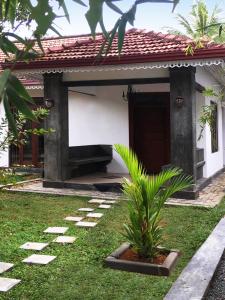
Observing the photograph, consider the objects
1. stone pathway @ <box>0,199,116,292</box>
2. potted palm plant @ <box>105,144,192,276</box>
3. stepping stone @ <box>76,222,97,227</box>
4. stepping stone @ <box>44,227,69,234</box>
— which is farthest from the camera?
stepping stone @ <box>76,222,97,227</box>

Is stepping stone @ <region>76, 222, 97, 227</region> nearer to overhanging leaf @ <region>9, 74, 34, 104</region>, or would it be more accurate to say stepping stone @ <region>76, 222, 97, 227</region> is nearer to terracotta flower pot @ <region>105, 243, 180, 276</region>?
terracotta flower pot @ <region>105, 243, 180, 276</region>

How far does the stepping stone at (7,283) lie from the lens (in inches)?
154

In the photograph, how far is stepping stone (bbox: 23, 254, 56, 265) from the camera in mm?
4683

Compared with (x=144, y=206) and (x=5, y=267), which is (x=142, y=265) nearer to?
(x=144, y=206)

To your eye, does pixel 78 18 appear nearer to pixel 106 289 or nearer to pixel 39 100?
pixel 106 289

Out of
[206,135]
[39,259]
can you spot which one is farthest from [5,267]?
[206,135]

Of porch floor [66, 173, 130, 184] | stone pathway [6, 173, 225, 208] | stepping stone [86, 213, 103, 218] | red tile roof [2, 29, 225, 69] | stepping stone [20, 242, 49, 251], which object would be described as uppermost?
red tile roof [2, 29, 225, 69]

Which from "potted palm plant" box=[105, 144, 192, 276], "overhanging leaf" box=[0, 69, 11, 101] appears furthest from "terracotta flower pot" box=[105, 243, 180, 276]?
"overhanging leaf" box=[0, 69, 11, 101]

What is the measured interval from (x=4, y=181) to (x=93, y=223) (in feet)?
9.96

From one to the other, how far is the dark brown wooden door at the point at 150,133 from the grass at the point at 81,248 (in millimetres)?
4453

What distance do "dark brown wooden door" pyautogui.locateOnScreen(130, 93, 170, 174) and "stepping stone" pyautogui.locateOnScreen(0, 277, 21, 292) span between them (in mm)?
8779

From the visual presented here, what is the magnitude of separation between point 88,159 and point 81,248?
6123 mm

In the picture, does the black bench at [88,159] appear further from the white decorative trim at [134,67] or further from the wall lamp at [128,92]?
the white decorative trim at [134,67]

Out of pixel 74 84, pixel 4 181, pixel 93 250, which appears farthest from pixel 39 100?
pixel 4 181
